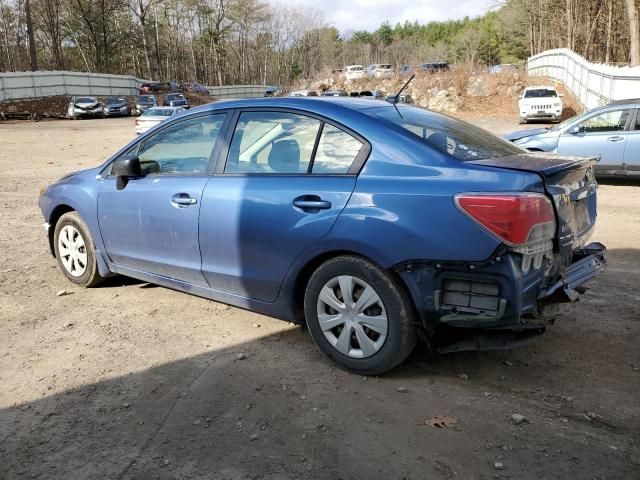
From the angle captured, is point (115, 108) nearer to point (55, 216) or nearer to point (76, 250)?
point (55, 216)

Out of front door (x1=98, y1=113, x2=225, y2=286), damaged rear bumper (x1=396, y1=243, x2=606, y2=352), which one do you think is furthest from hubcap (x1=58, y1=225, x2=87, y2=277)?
damaged rear bumper (x1=396, y1=243, x2=606, y2=352)

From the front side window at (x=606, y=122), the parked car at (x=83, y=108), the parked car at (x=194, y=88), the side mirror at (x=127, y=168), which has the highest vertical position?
the parked car at (x=194, y=88)

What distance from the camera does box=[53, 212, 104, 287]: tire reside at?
16.8 ft

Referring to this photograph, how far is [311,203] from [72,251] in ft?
9.37

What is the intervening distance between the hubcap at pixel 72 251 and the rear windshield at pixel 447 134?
3.00m

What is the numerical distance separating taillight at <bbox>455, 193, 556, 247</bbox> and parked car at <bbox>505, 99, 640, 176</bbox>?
8.36m

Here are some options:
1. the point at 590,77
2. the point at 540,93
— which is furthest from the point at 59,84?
the point at 590,77

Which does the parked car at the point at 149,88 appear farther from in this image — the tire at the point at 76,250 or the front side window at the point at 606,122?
the tire at the point at 76,250

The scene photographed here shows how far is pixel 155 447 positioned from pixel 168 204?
6.26 ft

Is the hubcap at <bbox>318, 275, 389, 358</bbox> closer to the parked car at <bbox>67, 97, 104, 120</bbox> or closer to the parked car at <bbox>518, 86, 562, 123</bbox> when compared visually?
the parked car at <bbox>518, 86, 562, 123</bbox>

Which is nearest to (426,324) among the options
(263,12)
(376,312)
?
(376,312)

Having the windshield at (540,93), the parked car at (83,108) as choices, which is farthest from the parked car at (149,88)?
the windshield at (540,93)

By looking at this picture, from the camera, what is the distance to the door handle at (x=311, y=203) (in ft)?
11.3

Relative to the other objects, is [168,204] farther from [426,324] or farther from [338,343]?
[426,324]
